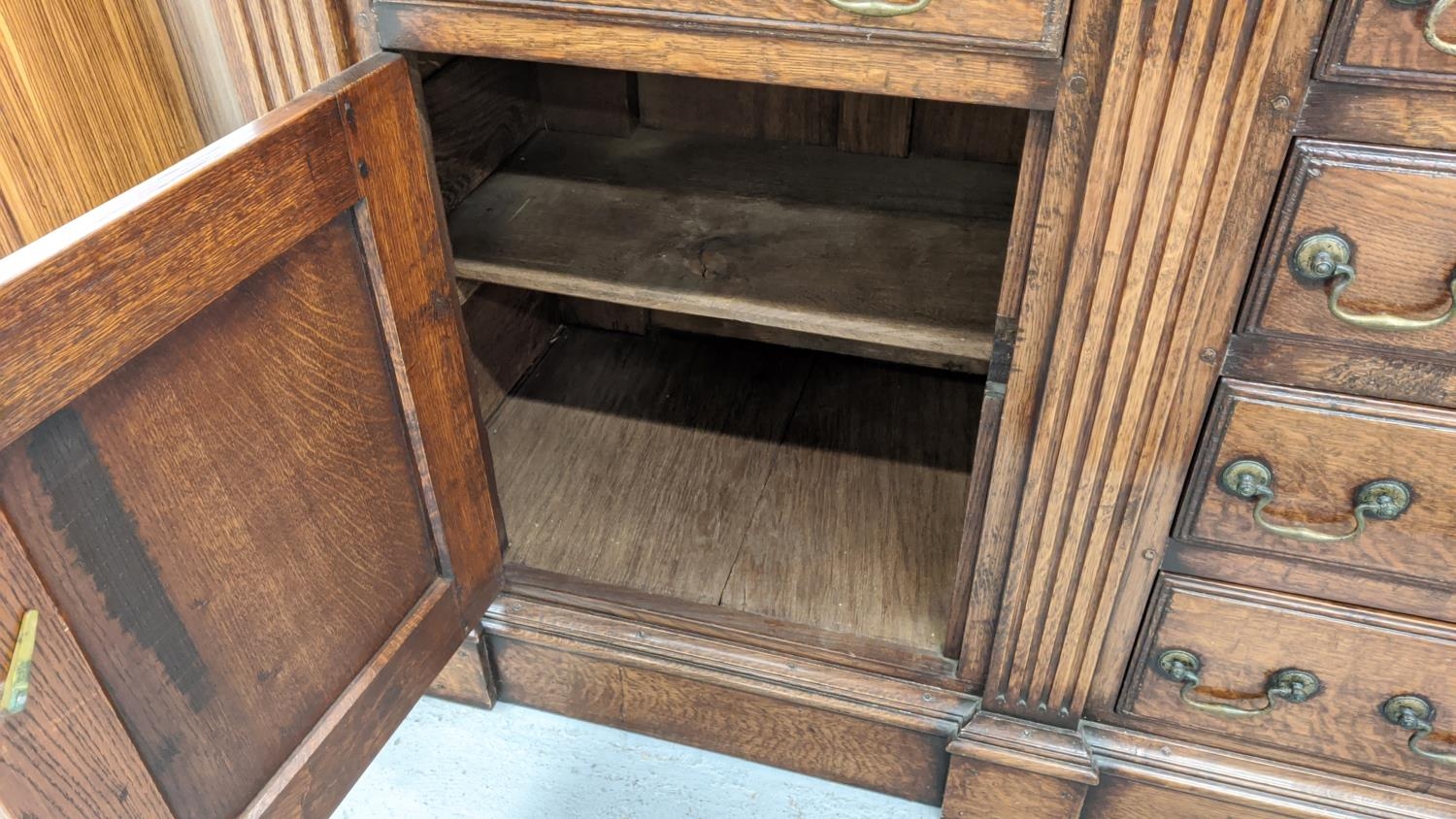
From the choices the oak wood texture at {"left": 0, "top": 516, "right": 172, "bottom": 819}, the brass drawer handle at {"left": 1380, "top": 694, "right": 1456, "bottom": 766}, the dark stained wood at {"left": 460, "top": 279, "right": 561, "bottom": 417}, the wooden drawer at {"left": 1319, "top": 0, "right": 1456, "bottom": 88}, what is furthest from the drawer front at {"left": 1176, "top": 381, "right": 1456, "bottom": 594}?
the dark stained wood at {"left": 460, "top": 279, "right": 561, "bottom": 417}

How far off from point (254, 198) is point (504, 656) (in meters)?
0.69

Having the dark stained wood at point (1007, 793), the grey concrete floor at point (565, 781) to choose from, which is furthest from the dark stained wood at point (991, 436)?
the grey concrete floor at point (565, 781)

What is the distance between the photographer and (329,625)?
736mm

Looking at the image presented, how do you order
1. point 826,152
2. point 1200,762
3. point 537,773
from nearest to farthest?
point 1200,762
point 537,773
point 826,152

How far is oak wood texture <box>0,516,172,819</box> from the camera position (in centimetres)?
49

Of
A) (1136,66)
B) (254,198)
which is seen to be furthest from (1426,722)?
(254,198)

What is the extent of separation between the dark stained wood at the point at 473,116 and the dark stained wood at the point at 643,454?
0.33 m

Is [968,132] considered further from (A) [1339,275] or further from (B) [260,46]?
(B) [260,46]

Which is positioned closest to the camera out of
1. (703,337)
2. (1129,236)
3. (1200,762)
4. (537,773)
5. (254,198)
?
(254,198)

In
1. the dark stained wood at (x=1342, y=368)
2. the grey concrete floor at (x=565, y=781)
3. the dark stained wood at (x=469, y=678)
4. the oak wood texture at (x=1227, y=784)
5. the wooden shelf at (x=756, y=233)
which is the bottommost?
the grey concrete floor at (x=565, y=781)

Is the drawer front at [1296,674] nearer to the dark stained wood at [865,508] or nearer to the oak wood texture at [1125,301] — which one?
the oak wood texture at [1125,301]

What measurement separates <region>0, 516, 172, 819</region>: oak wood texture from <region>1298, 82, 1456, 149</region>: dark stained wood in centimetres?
74

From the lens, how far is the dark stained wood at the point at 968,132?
1.22 metres

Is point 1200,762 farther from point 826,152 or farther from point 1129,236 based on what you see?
point 826,152
